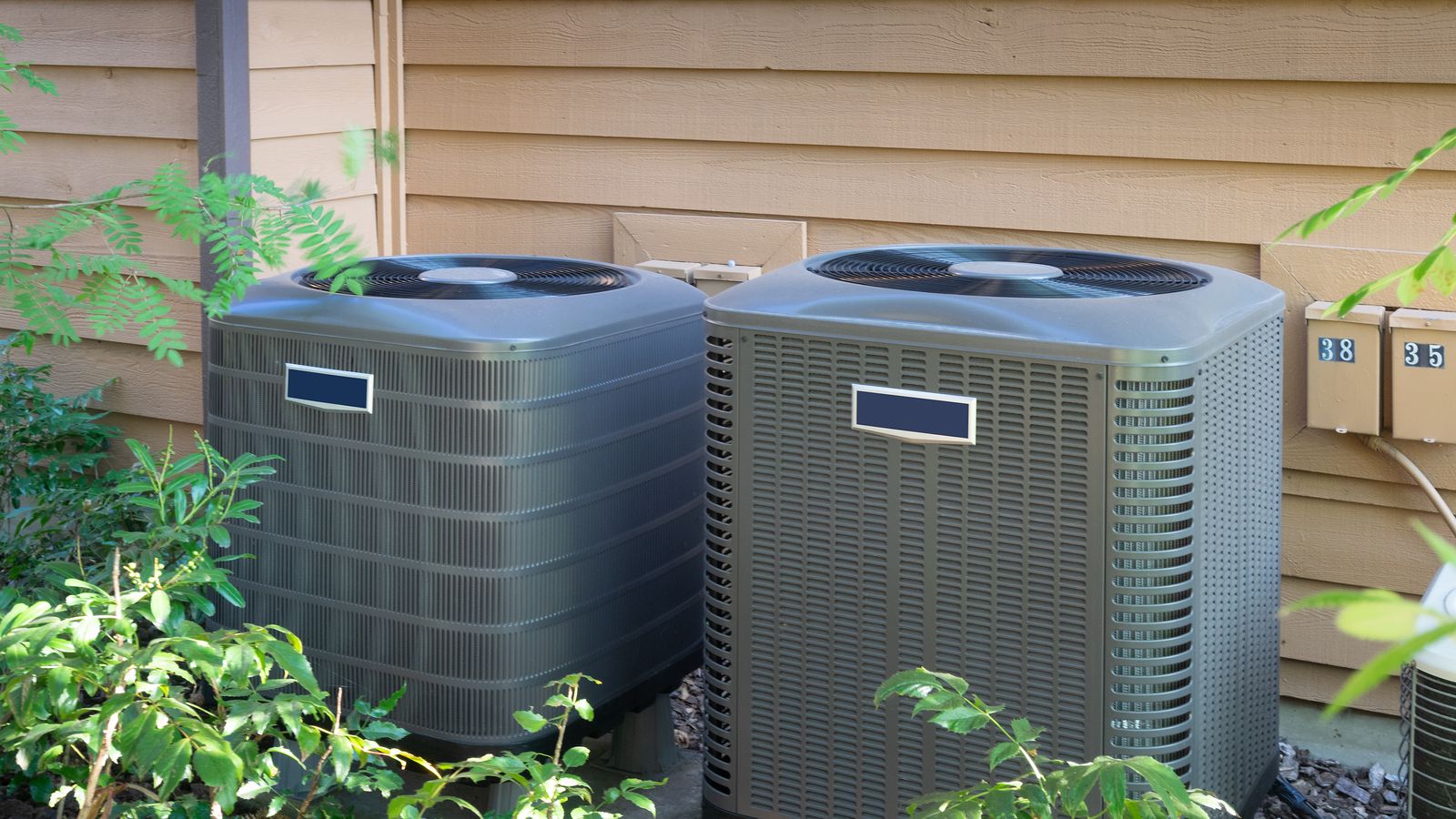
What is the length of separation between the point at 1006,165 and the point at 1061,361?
1.24 metres

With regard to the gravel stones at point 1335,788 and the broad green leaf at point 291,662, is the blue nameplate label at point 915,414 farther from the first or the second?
the gravel stones at point 1335,788

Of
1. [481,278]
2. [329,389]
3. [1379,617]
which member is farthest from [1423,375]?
[1379,617]

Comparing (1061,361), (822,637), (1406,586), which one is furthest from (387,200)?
(1406,586)

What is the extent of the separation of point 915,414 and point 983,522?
0.17 meters

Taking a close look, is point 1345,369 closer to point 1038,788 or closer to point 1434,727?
point 1434,727

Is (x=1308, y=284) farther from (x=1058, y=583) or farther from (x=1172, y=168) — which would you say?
(x=1058, y=583)

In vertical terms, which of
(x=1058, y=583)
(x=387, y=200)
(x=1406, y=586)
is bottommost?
(x=1406, y=586)

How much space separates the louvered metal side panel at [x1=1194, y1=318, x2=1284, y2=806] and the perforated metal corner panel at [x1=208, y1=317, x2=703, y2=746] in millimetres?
938

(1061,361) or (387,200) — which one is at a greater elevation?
(387,200)

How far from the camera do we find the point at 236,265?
88.5 inches

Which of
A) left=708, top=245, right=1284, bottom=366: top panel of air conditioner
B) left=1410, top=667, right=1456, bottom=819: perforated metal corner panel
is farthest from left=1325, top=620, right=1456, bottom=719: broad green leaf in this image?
left=1410, top=667, right=1456, bottom=819: perforated metal corner panel

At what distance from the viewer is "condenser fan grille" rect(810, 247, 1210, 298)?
6.87ft

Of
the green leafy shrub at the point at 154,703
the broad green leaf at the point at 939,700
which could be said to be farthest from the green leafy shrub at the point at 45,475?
the broad green leaf at the point at 939,700

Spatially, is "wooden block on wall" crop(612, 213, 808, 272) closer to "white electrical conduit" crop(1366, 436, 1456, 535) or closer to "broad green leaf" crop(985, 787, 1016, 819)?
"white electrical conduit" crop(1366, 436, 1456, 535)
